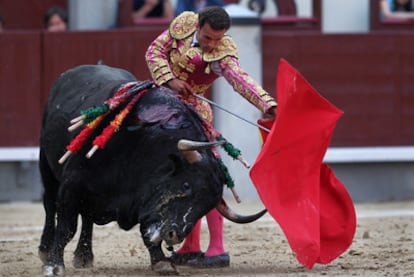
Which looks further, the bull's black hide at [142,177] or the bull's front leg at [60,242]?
the bull's front leg at [60,242]

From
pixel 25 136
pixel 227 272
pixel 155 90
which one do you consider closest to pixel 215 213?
pixel 227 272

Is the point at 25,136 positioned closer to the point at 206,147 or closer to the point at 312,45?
the point at 312,45

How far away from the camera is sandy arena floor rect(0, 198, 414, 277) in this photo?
563 cm

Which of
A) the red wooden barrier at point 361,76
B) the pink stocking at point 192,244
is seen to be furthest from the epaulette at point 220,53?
the red wooden barrier at point 361,76

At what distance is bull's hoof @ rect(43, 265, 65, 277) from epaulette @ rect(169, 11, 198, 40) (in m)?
1.10

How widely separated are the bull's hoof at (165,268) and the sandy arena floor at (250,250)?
0.15 metres

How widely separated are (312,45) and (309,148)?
414 centimetres

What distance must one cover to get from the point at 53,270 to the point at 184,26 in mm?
1179

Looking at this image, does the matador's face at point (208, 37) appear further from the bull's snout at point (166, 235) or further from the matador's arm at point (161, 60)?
the bull's snout at point (166, 235)

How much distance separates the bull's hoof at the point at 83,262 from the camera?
19.1 feet

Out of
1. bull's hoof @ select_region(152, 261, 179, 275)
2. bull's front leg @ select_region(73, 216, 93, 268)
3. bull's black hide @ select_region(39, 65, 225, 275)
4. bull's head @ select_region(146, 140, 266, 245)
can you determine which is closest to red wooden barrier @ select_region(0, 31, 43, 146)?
bull's front leg @ select_region(73, 216, 93, 268)

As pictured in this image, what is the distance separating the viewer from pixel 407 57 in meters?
9.55

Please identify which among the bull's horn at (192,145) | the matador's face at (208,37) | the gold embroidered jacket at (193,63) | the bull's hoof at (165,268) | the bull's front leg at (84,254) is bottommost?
the bull's front leg at (84,254)

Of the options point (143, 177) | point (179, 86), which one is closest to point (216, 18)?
point (179, 86)
